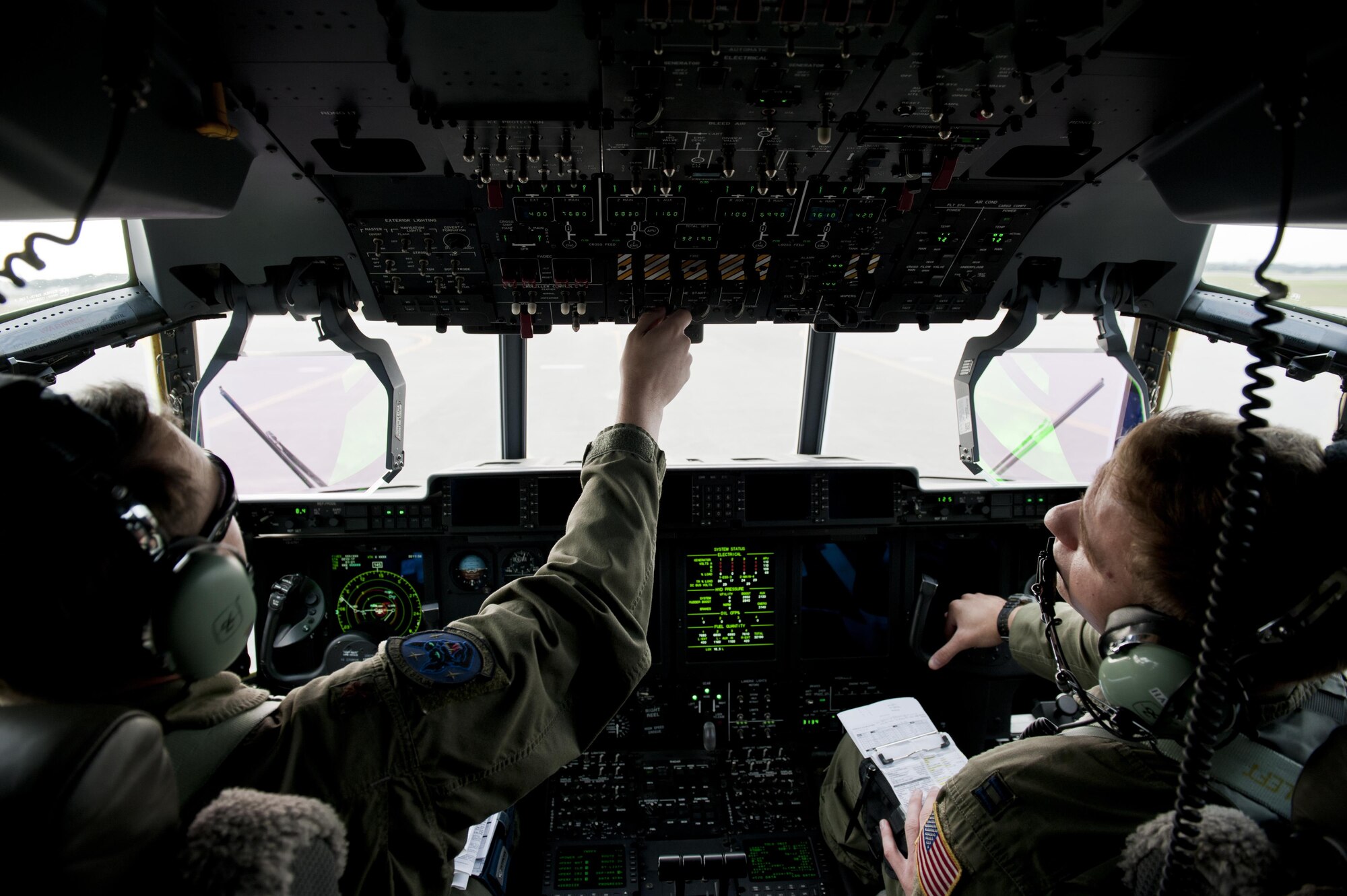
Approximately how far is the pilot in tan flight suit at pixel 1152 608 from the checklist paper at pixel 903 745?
893 millimetres

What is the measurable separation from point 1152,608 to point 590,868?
2.00 meters

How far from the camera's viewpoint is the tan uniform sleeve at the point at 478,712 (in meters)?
0.91

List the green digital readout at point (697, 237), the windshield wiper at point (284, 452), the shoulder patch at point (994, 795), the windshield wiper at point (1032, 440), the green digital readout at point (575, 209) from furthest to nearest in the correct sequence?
the windshield wiper at point (1032, 440)
the windshield wiper at point (284, 452)
the green digital readout at point (697, 237)
the green digital readout at point (575, 209)
the shoulder patch at point (994, 795)

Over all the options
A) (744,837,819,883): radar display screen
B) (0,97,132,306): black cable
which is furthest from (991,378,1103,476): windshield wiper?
(0,97,132,306): black cable

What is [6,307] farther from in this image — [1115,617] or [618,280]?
[1115,617]

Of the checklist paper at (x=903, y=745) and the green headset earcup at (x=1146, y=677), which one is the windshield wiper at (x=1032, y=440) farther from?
the green headset earcup at (x=1146, y=677)

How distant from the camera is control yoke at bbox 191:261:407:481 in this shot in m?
2.12

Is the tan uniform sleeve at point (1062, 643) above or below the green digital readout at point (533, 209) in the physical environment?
below

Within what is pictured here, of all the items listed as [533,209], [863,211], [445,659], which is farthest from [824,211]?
[445,659]

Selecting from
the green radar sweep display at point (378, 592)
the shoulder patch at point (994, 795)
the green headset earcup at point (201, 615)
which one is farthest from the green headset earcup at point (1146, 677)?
the green radar sweep display at point (378, 592)

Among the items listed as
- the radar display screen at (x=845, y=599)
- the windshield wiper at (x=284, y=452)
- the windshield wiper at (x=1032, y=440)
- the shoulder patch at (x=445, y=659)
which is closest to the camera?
the shoulder patch at (x=445, y=659)

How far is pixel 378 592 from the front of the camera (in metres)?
2.83

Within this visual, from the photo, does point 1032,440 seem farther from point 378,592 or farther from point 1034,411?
point 378,592

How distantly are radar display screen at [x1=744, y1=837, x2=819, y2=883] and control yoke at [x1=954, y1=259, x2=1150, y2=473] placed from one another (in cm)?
160
